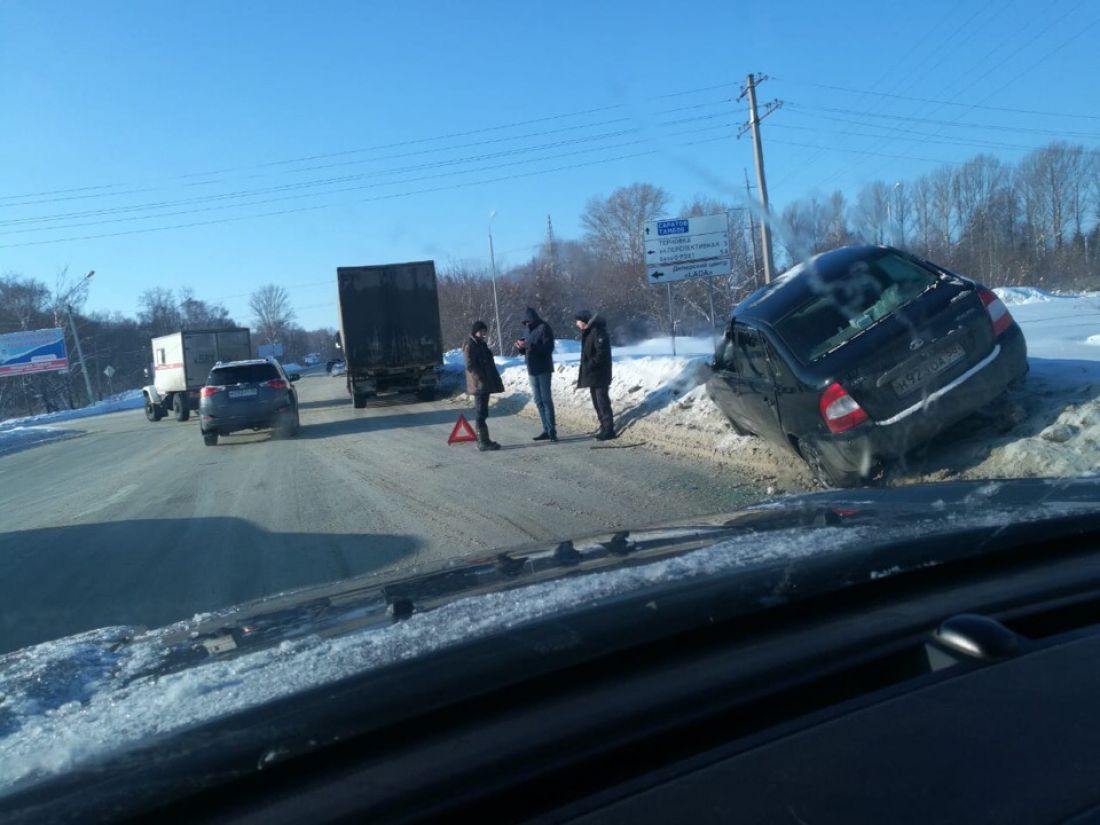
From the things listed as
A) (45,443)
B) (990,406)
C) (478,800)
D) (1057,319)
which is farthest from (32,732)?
(45,443)

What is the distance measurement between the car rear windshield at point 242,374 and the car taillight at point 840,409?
13379 millimetres

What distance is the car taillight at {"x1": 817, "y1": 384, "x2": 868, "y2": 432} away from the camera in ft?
19.7

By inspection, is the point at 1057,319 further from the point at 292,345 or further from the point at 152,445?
the point at 292,345

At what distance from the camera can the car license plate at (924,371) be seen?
599cm

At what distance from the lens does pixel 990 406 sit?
6.68 metres

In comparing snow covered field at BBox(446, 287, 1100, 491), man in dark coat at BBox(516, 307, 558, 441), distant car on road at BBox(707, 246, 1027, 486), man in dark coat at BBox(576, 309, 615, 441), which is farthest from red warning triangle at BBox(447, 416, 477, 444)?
distant car on road at BBox(707, 246, 1027, 486)

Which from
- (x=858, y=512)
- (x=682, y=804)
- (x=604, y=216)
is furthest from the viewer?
(x=604, y=216)

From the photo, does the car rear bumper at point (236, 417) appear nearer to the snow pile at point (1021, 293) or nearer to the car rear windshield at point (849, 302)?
the car rear windshield at point (849, 302)

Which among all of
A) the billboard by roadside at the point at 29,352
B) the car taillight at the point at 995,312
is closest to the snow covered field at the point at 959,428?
the car taillight at the point at 995,312

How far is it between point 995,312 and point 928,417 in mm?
1115

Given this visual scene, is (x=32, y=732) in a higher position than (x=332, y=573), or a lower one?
higher

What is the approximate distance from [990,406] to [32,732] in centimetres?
686

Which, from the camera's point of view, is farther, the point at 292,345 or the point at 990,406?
the point at 292,345

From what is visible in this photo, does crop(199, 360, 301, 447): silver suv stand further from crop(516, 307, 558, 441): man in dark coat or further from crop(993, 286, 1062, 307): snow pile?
crop(993, 286, 1062, 307): snow pile
